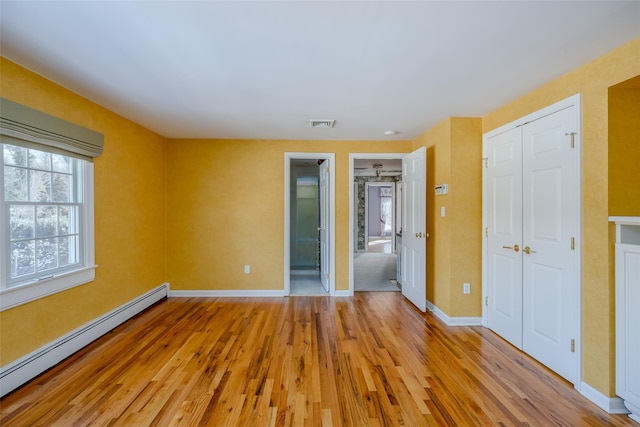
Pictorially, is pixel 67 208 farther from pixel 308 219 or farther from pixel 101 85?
pixel 308 219

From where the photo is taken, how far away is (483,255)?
320 cm

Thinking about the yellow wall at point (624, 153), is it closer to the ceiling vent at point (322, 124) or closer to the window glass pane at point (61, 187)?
the ceiling vent at point (322, 124)

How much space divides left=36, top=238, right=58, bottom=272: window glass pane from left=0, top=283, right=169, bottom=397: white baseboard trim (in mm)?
643

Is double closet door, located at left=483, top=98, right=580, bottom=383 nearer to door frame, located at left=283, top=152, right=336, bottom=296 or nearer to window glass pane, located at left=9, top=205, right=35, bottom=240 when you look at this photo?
door frame, located at left=283, top=152, right=336, bottom=296

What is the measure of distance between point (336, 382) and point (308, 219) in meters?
4.00

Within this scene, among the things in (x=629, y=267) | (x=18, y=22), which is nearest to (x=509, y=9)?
(x=629, y=267)

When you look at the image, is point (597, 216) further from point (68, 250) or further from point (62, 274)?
point (68, 250)

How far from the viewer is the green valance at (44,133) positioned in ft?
6.49

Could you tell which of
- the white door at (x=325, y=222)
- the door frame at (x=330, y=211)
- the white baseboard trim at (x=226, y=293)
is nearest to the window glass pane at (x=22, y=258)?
the white baseboard trim at (x=226, y=293)

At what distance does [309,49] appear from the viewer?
185 centimetres

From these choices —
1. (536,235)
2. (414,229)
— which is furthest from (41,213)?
(536,235)

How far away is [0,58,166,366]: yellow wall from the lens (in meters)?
2.12

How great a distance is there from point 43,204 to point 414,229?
156 inches

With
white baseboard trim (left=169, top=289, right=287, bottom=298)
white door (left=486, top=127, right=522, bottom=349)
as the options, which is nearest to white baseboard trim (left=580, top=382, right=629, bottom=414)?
white door (left=486, top=127, right=522, bottom=349)
